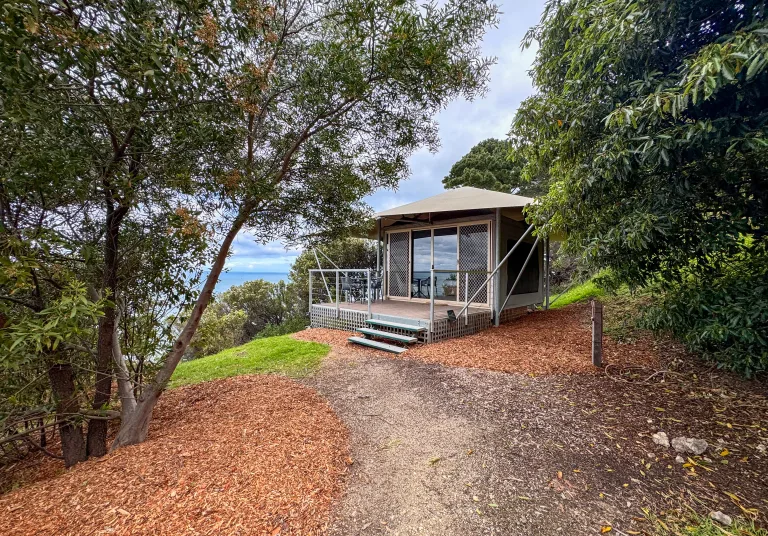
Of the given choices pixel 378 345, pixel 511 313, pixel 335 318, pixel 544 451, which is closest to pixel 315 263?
pixel 335 318

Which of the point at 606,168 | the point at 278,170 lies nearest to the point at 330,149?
the point at 278,170

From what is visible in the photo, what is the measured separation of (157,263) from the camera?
113 inches

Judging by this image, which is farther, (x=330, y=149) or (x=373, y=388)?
(x=373, y=388)

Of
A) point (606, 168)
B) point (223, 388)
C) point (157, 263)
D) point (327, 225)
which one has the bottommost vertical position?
point (223, 388)

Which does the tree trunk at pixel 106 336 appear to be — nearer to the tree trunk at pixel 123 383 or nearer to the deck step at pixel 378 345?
the tree trunk at pixel 123 383

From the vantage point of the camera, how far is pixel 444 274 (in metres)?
8.46

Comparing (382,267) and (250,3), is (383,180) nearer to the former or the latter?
(250,3)

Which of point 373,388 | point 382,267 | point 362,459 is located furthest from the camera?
point 382,267

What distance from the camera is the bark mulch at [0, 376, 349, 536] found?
73.5 inches

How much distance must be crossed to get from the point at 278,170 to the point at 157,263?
150 cm

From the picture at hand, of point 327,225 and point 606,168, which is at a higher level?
point 606,168

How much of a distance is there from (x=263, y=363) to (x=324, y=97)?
443cm

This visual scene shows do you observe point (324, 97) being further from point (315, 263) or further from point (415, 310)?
point (315, 263)

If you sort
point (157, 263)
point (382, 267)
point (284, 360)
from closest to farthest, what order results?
1. point (157, 263)
2. point (284, 360)
3. point (382, 267)
